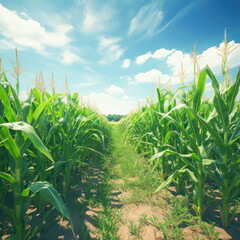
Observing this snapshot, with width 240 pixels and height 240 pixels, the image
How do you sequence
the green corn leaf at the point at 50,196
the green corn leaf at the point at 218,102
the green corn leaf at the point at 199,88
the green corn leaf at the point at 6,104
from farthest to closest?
the green corn leaf at the point at 199,88, the green corn leaf at the point at 218,102, the green corn leaf at the point at 6,104, the green corn leaf at the point at 50,196

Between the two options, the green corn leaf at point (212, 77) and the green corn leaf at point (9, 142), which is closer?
the green corn leaf at point (9, 142)

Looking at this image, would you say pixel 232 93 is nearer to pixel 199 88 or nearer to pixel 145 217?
pixel 199 88

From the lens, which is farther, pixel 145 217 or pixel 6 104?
pixel 145 217

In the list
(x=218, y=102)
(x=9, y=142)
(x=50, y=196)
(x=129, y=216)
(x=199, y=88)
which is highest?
(x=199, y=88)

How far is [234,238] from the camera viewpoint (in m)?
1.13

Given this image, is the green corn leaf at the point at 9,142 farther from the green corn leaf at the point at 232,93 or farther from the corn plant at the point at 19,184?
the green corn leaf at the point at 232,93

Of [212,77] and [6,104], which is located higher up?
[212,77]

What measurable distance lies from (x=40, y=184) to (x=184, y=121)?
174cm

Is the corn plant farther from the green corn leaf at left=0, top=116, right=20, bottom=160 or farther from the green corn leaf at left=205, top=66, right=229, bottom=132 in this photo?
the green corn leaf at left=205, top=66, right=229, bottom=132

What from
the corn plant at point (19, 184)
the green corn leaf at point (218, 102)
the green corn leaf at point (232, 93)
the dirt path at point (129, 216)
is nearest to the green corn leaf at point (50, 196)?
the corn plant at point (19, 184)

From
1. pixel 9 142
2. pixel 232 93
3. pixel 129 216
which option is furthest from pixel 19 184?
pixel 232 93

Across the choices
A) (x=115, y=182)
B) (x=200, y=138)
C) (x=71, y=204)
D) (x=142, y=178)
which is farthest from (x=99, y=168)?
(x=200, y=138)

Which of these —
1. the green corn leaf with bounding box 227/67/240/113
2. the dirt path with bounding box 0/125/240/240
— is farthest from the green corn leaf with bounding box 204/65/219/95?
the dirt path with bounding box 0/125/240/240

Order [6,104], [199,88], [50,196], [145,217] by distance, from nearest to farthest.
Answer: [50,196] < [6,104] < [199,88] < [145,217]
